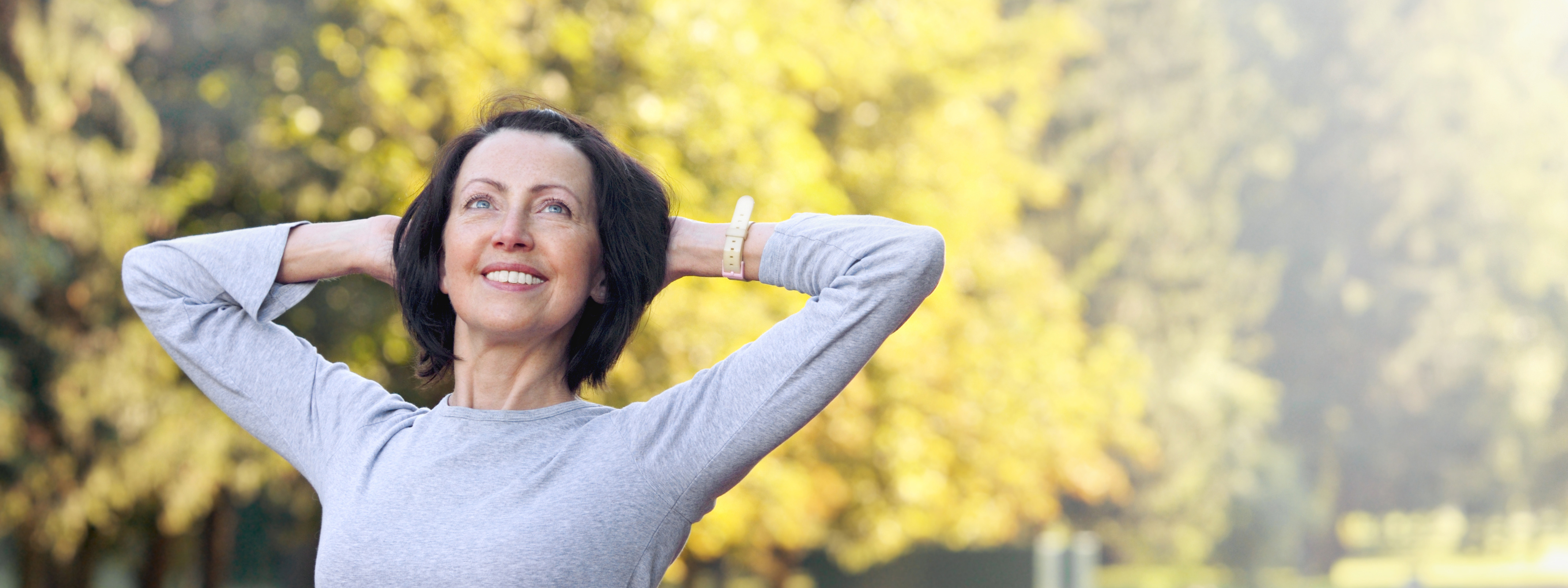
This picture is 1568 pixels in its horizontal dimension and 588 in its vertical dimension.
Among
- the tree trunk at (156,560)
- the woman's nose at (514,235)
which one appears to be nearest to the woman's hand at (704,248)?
the woman's nose at (514,235)

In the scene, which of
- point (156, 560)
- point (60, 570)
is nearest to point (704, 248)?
point (60, 570)

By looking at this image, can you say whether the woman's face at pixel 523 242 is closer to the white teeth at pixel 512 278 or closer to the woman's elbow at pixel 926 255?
the white teeth at pixel 512 278

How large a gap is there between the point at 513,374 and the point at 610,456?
250mm

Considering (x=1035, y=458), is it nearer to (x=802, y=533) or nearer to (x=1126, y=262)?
(x=802, y=533)

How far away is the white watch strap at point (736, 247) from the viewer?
1956 mm

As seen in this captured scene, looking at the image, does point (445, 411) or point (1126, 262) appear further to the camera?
point (1126, 262)

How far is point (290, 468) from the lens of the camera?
750cm

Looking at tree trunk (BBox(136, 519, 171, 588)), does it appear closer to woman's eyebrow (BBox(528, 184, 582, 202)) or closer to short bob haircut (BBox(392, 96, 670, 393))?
short bob haircut (BBox(392, 96, 670, 393))

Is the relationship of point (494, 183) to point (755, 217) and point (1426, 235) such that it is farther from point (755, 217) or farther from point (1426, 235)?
point (1426, 235)

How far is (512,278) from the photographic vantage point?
1.97 m

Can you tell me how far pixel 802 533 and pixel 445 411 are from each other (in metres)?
7.23

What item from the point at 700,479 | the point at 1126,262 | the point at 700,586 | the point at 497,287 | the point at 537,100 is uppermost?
the point at 1126,262

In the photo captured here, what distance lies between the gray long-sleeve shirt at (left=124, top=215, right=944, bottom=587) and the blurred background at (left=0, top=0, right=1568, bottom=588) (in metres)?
0.62

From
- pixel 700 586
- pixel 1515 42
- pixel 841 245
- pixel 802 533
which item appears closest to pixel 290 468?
pixel 802 533
